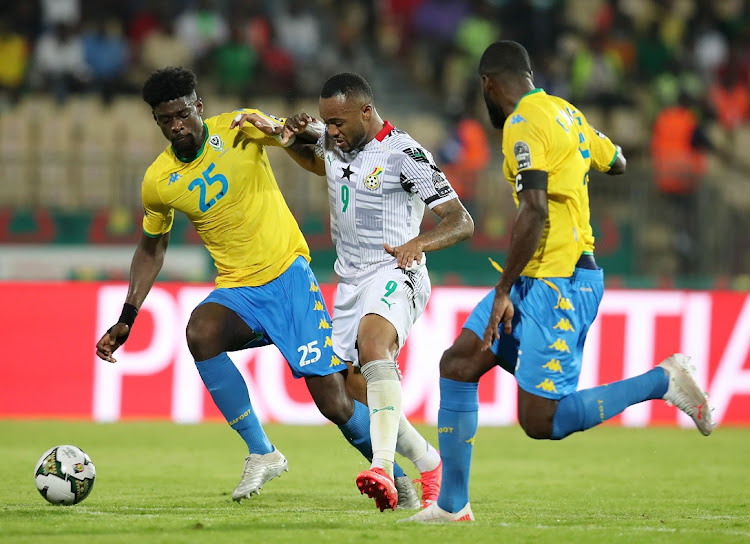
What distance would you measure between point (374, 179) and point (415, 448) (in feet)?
5.06

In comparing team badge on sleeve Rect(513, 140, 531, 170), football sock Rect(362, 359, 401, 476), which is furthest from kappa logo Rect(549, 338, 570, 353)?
football sock Rect(362, 359, 401, 476)

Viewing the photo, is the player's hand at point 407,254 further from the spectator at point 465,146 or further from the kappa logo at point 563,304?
the spectator at point 465,146

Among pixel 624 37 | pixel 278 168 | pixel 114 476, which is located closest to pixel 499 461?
pixel 114 476

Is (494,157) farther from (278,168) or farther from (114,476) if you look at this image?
(114,476)

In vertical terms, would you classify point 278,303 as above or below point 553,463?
above

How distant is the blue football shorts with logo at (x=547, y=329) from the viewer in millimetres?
5734

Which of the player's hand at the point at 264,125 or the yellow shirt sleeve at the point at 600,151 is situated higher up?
the player's hand at the point at 264,125

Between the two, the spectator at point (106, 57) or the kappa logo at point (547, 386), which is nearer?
the kappa logo at point (547, 386)

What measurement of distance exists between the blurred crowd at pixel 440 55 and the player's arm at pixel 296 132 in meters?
7.52

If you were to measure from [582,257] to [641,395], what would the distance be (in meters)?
0.75

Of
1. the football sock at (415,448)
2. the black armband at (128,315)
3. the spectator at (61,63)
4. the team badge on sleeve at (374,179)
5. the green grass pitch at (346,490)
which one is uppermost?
the spectator at (61,63)

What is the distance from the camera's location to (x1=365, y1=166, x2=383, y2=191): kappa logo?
6668 millimetres

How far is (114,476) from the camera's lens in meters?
8.23

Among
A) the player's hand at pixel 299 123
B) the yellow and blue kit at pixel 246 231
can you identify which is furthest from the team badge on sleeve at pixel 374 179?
the yellow and blue kit at pixel 246 231
